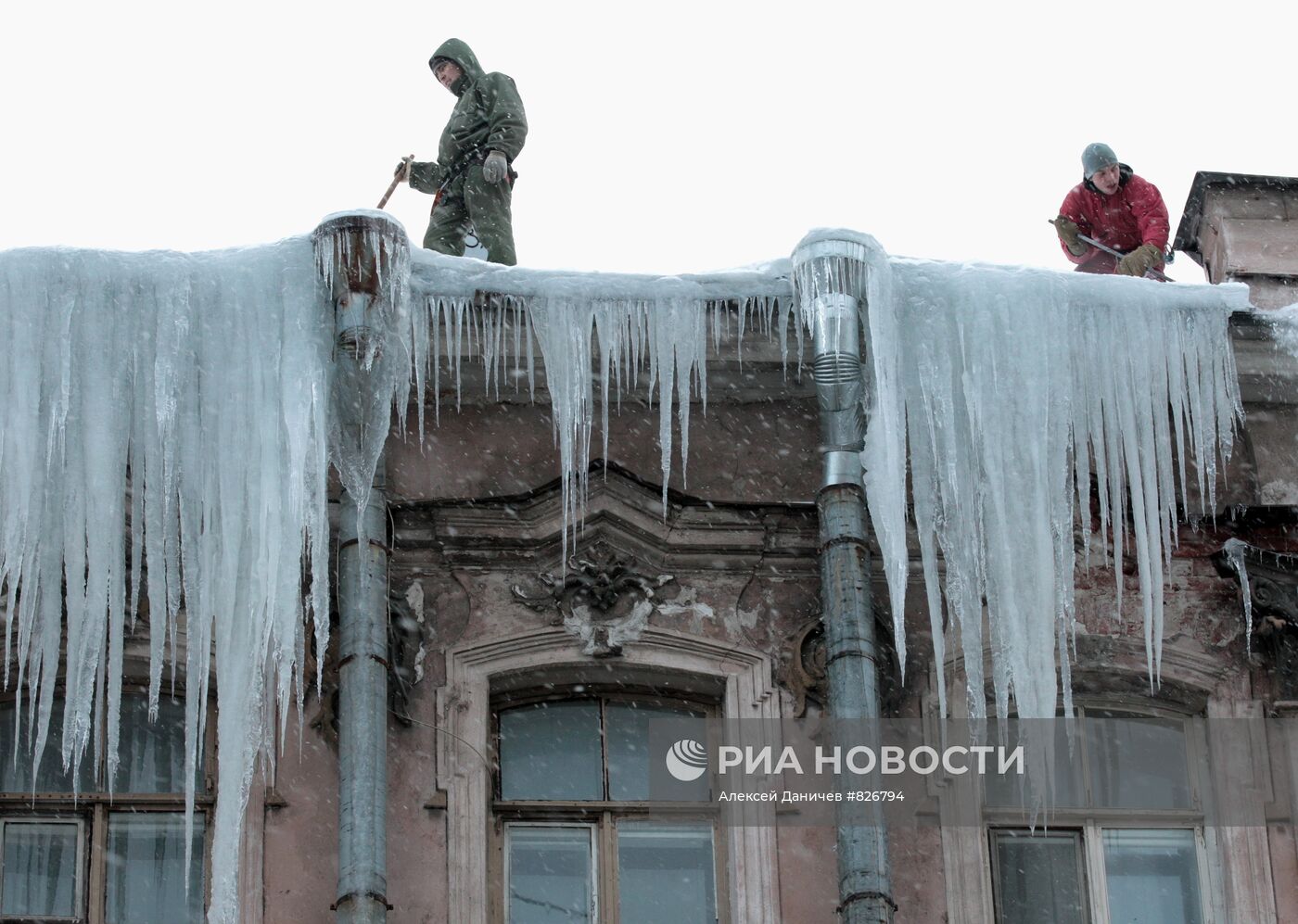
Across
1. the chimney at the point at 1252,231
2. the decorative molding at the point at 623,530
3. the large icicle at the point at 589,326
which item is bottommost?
the decorative molding at the point at 623,530

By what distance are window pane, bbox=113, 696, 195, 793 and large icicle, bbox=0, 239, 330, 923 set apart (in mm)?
139

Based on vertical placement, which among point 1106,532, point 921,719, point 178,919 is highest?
point 1106,532

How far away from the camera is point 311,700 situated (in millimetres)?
10891

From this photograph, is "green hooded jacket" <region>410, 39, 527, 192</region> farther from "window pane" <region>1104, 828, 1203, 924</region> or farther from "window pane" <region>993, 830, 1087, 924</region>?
"window pane" <region>1104, 828, 1203, 924</region>

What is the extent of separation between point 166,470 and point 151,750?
982mm

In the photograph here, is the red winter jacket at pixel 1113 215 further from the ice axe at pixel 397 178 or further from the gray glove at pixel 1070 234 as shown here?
the ice axe at pixel 397 178

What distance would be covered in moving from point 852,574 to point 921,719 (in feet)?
1.91

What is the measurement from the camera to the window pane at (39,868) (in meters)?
10.6

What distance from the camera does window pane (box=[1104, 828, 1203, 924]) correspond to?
35.9 ft

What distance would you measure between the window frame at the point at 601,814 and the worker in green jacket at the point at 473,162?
1.97 metres

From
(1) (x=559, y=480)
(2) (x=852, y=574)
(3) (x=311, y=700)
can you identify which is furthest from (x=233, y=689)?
(2) (x=852, y=574)

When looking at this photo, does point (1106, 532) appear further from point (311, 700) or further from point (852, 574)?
point (311, 700)

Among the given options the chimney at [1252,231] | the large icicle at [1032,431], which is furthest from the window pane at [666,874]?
the chimney at [1252,231]

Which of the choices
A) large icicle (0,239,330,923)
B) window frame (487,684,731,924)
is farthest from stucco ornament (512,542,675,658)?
large icicle (0,239,330,923)
